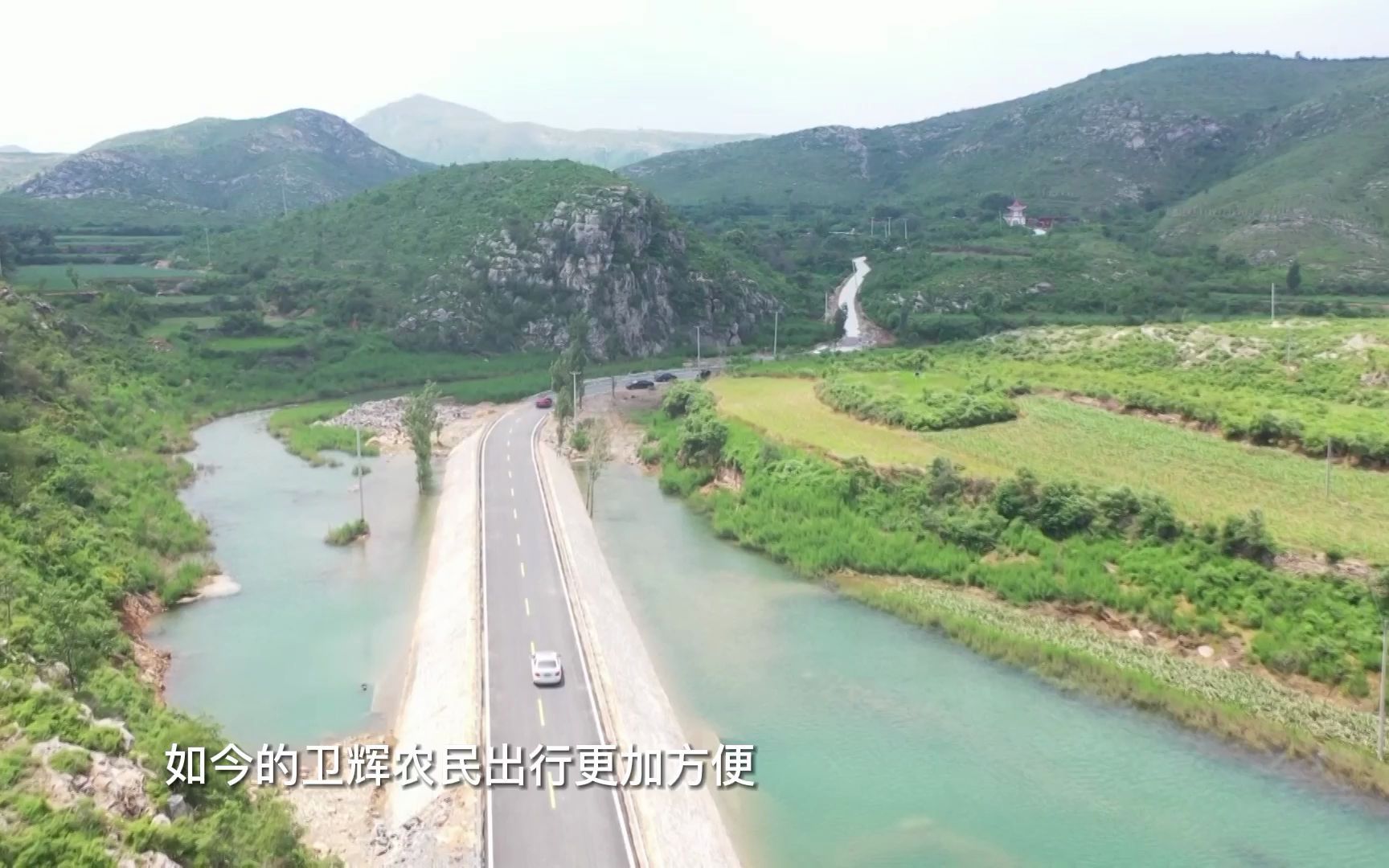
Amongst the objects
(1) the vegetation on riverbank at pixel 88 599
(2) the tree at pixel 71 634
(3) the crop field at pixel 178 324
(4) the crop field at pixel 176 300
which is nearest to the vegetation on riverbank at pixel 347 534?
(1) the vegetation on riverbank at pixel 88 599

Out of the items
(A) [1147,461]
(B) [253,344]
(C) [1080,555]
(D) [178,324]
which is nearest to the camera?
(C) [1080,555]

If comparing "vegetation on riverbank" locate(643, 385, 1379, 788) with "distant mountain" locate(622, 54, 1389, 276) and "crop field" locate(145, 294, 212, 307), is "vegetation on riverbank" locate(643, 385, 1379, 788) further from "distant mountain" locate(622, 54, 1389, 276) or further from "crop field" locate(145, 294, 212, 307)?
"distant mountain" locate(622, 54, 1389, 276)

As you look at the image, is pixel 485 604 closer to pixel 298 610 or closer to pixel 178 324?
pixel 298 610

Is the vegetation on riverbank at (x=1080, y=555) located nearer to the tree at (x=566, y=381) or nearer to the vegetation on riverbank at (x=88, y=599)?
the tree at (x=566, y=381)

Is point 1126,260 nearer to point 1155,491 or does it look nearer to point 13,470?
point 1155,491

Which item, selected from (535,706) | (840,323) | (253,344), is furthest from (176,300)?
(535,706)

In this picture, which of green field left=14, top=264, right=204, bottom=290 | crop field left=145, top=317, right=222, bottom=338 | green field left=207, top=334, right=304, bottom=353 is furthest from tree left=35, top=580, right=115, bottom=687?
green field left=14, top=264, right=204, bottom=290
